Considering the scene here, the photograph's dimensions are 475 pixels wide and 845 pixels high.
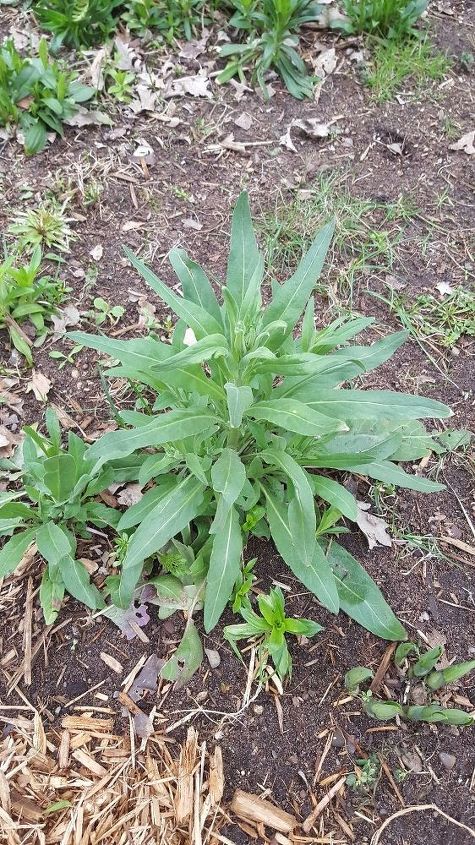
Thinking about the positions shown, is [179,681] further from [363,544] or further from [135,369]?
[135,369]

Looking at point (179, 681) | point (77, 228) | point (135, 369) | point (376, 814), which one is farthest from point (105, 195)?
point (376, 814)

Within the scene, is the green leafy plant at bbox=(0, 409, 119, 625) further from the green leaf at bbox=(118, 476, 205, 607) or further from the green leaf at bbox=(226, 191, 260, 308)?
the green leaf at bbox=(226, 191, 260, 308)

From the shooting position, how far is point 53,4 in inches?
179

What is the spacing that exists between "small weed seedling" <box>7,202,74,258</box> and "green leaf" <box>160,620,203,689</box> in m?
2.46

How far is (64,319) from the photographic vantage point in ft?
12.0

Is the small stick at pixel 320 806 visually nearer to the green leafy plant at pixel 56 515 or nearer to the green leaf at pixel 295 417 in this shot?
the green leafy plant at pixel 56 515

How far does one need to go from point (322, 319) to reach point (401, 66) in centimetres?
255

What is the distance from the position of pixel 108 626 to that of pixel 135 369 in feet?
3.88

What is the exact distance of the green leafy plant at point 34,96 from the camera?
164 inches

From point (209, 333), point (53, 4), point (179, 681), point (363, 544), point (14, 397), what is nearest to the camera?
point (209, 333)

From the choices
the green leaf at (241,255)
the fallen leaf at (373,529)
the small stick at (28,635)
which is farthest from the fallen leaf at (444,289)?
the small stick at (28,635)

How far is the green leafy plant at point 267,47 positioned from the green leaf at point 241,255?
2.82 m

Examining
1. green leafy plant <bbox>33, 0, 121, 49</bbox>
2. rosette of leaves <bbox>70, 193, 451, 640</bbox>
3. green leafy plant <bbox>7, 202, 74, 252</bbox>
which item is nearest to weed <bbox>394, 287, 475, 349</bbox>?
rosette of leaves <bbox>70, 193, 451, 640</bbox>

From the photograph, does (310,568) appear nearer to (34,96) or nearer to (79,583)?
(79,583)
